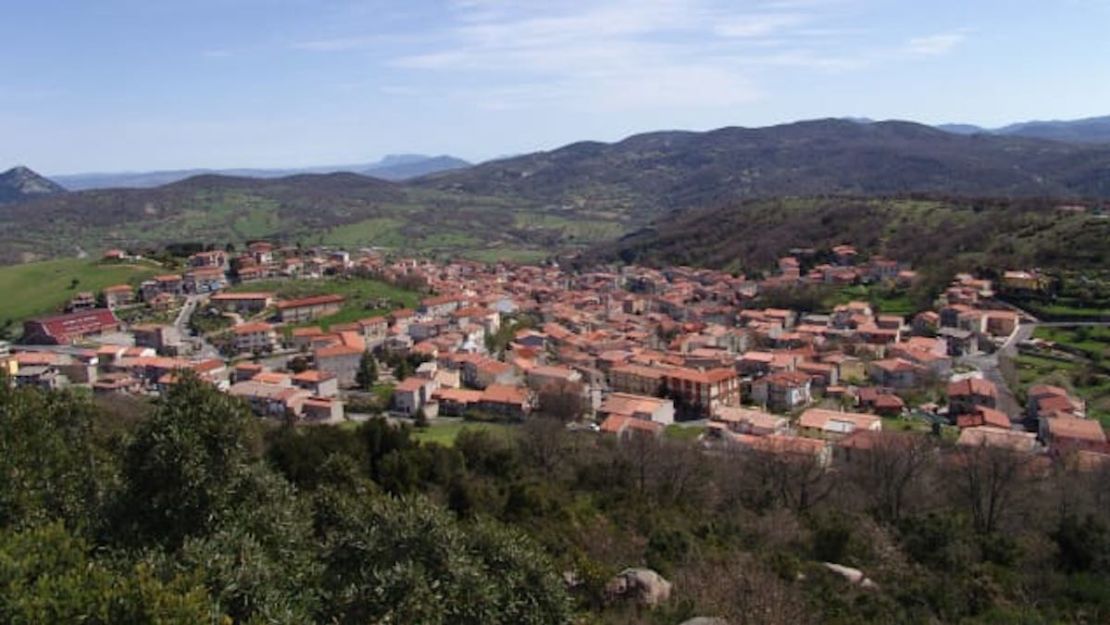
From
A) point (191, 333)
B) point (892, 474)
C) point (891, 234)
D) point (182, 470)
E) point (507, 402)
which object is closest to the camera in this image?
point (182, 470)

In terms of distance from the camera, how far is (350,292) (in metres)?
67.8

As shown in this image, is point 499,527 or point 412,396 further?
point 412,396

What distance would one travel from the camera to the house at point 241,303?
204ft

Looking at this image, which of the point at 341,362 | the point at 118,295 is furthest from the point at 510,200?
the point at 341,362

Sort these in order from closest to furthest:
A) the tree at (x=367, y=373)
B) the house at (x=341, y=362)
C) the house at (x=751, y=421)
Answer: the house at (x=751, y=421) → the tree at (x=367, y=373) → the house at (x=341, y=362)

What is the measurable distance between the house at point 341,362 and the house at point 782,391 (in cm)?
2252

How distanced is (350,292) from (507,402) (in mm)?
29681

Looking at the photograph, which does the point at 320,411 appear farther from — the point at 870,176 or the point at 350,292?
the point at 870,176

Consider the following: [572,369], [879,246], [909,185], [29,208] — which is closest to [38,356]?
[572,369]

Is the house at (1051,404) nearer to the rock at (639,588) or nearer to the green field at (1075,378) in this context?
the green field at (1075,378)

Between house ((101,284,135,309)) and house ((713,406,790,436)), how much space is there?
4621cm

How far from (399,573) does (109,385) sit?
41.5 metres

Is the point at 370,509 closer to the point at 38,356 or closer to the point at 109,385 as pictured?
the point at 109,385

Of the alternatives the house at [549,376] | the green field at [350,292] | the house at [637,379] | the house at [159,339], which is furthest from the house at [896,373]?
the house at [159,339]
